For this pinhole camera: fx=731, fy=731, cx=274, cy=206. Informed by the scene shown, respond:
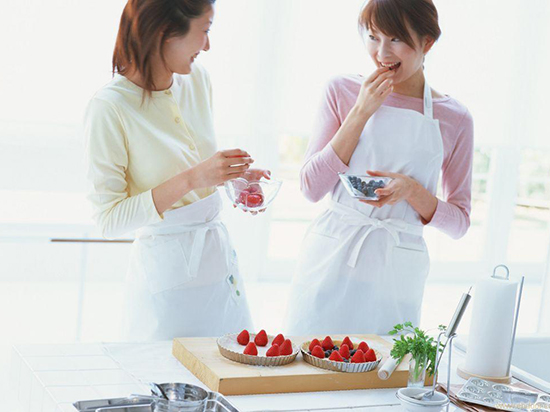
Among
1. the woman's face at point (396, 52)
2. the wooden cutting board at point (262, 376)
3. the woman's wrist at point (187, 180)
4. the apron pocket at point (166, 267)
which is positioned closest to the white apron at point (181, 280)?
the apron pocket at point (166, 267)

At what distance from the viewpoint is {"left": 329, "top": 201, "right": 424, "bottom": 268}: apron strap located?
1999mm

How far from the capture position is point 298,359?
1.55 m

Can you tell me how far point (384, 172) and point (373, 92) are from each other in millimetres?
217

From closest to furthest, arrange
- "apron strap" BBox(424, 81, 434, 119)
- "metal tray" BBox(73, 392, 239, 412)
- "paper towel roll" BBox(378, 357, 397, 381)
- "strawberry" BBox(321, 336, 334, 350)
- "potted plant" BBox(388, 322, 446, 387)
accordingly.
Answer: "metal tray" BBox(73, 392, 239, 412) < "potted plant" BBox(388, 322, 446, 387) < "paper towel roll" BBox(378, 357, 397, 381) < "strawberry" BBox(321, 336, 334, 350) < "apron strap" BBox(424, 81, 434, 119)

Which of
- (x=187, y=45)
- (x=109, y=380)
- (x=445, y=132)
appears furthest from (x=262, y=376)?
(x=445, y=132)

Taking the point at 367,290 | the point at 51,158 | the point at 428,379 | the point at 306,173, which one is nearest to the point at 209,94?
the point at 306,173

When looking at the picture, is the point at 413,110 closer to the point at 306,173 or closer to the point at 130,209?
the point at 306,173

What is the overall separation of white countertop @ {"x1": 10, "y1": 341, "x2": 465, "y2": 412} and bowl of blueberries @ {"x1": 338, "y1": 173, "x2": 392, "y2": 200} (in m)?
0.49

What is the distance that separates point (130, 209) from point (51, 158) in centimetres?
270

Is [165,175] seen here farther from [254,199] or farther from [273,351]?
[273,351]

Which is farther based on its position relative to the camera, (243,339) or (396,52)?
(396,52)

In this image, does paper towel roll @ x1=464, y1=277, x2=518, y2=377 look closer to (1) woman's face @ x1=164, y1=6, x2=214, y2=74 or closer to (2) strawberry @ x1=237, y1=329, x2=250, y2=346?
(2) strawberry @ x1=237, y1=329, x2=250, y2=346

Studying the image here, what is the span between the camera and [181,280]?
5.99ft

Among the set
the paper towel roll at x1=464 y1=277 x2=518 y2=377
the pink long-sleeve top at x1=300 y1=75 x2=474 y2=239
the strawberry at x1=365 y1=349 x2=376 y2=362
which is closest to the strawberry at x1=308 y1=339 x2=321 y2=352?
the strawberry at x1=365 y1=349 x2=376 y2=362
